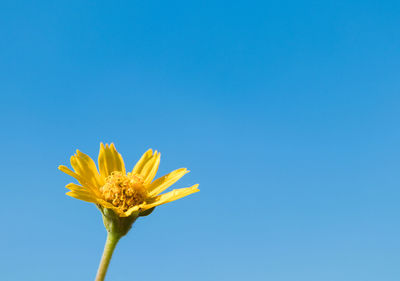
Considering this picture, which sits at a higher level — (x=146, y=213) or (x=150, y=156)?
(x=150, y=156)

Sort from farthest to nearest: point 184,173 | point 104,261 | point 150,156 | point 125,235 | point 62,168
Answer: point 150,156 → point 184,173 → point 62,168 → point 125,235 → point 104,261

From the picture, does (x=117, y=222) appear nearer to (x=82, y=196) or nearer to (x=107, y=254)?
(x=82, y=196)

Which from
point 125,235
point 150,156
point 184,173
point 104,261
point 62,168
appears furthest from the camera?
point 150,156

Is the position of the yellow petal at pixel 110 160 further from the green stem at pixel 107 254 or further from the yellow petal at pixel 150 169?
the green stem at pixel 107 254

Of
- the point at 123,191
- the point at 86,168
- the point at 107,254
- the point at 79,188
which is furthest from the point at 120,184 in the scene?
the point at 107,254

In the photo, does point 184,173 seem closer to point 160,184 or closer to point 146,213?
point 160,184

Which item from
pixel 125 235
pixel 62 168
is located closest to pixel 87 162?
pixel 62 168

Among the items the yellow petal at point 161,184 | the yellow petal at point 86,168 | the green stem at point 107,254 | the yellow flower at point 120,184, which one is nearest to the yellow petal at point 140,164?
the yellow flower at point 120,184
